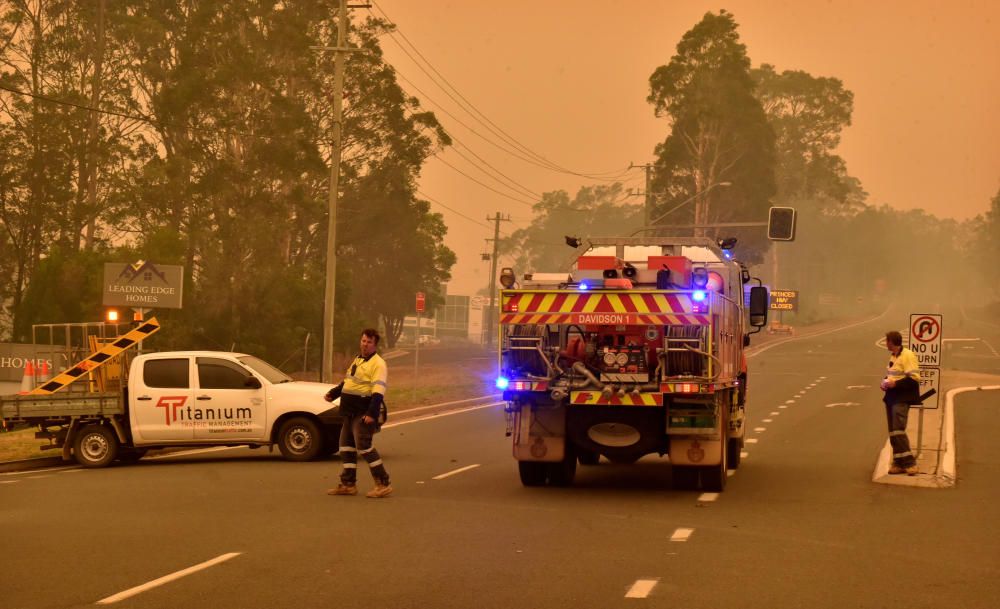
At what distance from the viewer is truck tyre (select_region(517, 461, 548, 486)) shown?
621 inches

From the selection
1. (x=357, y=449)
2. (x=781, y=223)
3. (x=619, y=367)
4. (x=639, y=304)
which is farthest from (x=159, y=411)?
(x=781, y=223)

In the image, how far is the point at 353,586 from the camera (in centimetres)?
941

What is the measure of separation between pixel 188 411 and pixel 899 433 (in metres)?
9.53

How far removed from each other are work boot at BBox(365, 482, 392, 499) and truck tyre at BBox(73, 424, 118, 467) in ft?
20.2

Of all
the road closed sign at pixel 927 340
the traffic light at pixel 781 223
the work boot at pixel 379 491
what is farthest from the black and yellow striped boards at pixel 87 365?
the traffic light at pixel 781 223

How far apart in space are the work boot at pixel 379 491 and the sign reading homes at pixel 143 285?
2034 centimetres

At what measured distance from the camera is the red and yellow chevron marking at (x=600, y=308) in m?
14.3

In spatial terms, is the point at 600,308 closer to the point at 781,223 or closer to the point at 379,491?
the point at 379,491

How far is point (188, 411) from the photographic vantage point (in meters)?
19.3

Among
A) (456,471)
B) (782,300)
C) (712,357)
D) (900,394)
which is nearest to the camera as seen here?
(712,357)

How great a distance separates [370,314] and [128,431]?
56795 mm

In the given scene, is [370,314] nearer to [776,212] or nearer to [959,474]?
[776,212]

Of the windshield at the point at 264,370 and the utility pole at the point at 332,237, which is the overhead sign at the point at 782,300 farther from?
the windshield at the point at 264,370

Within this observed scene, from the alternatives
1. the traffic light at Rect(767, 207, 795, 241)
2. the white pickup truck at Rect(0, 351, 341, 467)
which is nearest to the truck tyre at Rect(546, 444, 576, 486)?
the white pickup truck at Rect(0, 351, 341, 467)
